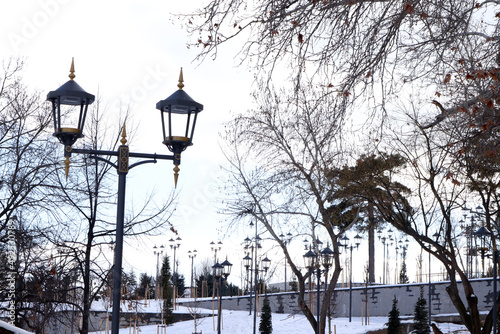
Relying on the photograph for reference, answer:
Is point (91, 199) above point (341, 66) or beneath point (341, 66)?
beneath

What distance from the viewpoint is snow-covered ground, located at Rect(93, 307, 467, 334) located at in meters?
29.6

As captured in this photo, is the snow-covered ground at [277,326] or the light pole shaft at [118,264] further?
the snow-covered ground at [277,326]

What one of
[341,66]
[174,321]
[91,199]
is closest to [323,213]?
[91,199]

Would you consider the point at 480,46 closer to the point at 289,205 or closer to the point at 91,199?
the point at 91,199

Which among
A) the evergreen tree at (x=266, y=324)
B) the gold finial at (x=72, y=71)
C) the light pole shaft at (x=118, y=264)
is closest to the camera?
the light pole shaft at (x=118, y=264)

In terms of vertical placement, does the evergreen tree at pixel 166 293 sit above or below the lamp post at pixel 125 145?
below

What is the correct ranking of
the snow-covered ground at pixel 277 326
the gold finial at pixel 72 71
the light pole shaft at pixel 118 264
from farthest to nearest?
the snow-covered ground at pixel 277 326
the gold finial at pixel 72 71
the light pole shaft at pixel 118 264

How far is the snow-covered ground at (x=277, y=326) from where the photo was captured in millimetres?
29620

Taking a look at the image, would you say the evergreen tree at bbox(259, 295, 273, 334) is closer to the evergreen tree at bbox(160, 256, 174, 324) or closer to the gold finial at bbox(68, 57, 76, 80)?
the evergreen tree at bbox(160, 256, 174, 324)

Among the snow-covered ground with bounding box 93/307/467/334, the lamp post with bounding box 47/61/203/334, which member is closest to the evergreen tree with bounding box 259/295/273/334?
the snow-covered ground with bounding box 93/307/467/334

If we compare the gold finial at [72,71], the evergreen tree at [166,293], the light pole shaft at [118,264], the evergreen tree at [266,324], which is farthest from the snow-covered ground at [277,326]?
the gold finial at [72,71]

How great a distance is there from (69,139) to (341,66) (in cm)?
359

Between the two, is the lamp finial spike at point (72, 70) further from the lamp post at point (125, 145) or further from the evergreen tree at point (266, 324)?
the evergreen tree at point (266, 324)

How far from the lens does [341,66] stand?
7.96 m
